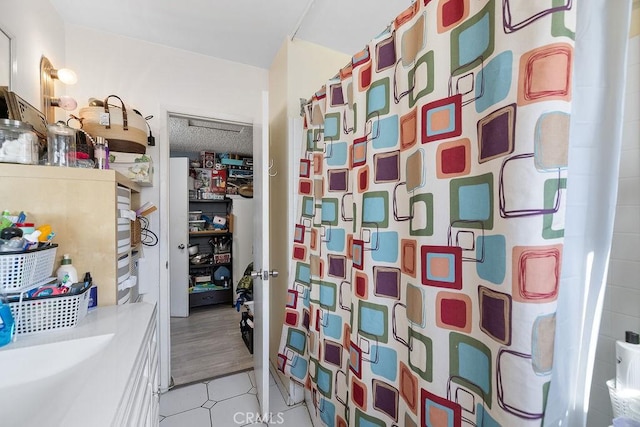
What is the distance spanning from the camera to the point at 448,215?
764 millimetres

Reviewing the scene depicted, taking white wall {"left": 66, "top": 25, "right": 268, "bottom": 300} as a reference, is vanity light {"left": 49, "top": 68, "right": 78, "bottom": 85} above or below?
below

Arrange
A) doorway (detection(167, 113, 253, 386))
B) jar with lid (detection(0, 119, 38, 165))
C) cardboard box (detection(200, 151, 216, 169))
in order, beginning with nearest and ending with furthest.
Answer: jar with lid (detection(0, 119, 38, 165)), doorway (detection(167, 113, 253, 386)), cardboard box (detection(200, 151, 216, 169))

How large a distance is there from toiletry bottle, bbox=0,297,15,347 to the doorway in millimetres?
1578

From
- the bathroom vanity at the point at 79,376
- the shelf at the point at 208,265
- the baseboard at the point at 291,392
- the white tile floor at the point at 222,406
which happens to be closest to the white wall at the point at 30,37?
the bathroom vanity at the point at 79,376

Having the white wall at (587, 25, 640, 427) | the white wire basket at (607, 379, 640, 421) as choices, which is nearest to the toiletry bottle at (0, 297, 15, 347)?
the white wire basket at (607, 379, 640, 421)

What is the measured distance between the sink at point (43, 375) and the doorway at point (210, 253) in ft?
5.03

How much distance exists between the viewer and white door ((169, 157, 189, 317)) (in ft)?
10.5

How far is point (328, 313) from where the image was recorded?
4.49 feet

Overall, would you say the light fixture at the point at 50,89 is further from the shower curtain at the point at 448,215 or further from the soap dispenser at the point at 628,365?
the soap dispenser at the point at 628,365

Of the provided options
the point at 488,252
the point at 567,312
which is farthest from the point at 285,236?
the point at 567,312

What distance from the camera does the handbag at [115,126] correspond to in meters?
1.44

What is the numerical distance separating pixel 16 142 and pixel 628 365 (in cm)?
210

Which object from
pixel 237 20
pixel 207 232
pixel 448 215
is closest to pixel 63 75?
pixel 237 20

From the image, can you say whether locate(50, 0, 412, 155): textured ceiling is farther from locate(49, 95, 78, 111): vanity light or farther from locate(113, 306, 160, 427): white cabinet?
locate(113, 306, 160, 427): white cabinet
